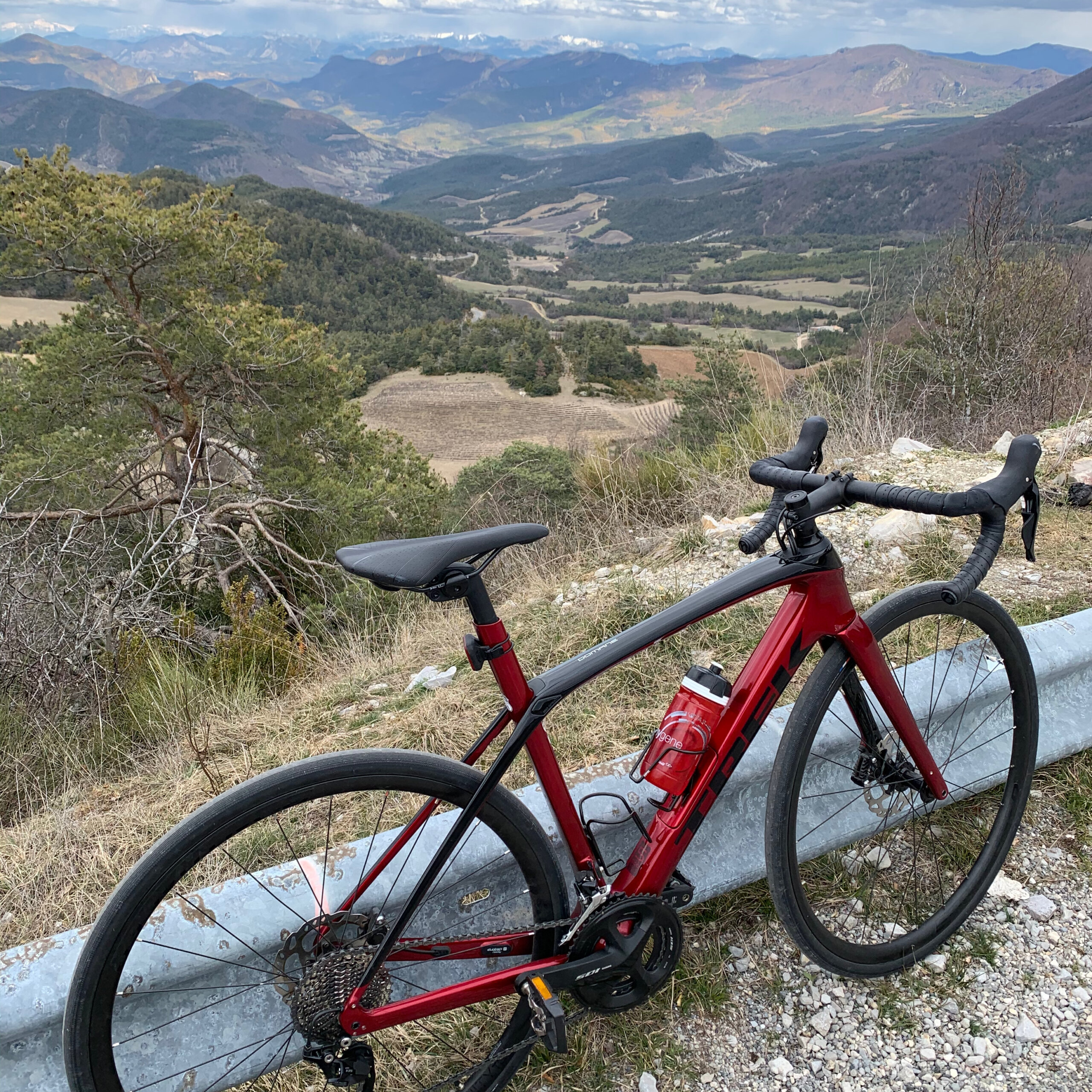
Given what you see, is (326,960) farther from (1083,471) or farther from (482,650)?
(1083,471)

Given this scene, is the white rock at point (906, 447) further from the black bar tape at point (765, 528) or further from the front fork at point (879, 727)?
the black bar tape at point (765, 528)

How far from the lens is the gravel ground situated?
1.67 metres

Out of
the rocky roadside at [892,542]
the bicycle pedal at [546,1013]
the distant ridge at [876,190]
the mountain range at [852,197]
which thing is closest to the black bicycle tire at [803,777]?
the bicycle pedal at [546,1013]

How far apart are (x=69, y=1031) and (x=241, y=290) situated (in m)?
15.9

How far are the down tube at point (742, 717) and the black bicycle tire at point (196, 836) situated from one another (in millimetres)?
318

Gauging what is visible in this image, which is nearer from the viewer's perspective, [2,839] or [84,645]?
[2,839]

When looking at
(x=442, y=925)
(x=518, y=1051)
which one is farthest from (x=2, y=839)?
(x=518, y=1051)

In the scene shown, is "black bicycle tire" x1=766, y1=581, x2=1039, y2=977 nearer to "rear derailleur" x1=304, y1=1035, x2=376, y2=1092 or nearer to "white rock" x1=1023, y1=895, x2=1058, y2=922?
"white rock" x1=1023, y1=895, x2=1058, y2=922

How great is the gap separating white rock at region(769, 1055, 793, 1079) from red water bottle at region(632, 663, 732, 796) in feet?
2.23

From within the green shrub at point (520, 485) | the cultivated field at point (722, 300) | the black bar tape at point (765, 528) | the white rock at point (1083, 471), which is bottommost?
the cultivated field at point (722, 300)

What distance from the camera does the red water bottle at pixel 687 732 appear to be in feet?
5.25

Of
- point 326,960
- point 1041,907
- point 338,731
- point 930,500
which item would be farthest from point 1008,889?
point 338,731

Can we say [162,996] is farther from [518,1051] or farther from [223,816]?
[518,1051]

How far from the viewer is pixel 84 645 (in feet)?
14.5
